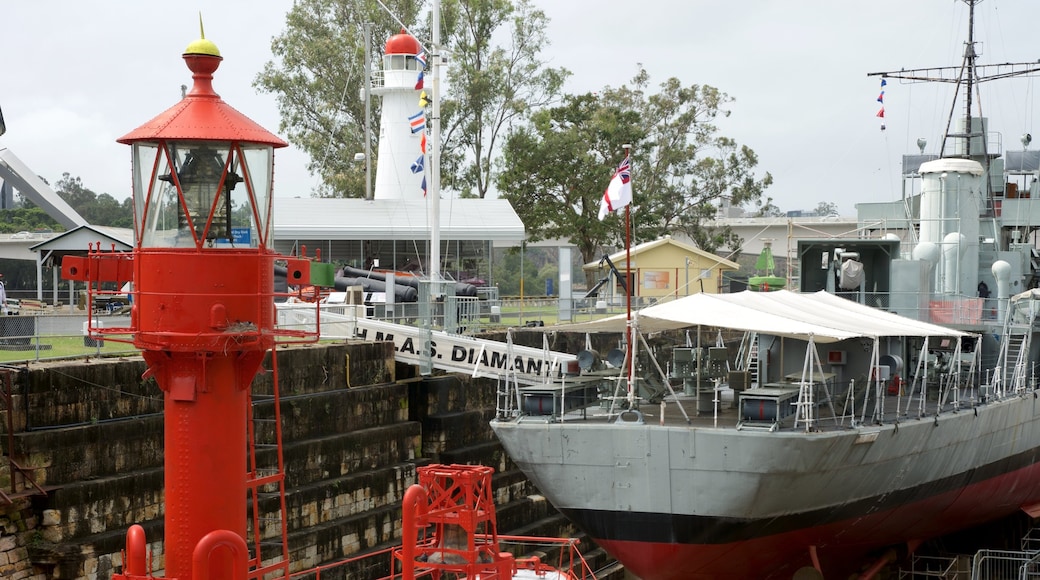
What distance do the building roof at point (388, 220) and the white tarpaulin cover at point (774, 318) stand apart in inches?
881

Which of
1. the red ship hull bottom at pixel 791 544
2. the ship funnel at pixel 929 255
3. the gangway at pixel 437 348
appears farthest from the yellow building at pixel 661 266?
the red ship hull bottom at pixel 791 544

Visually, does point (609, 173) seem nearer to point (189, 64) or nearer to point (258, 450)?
point (258, 450)

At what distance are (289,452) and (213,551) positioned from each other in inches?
444

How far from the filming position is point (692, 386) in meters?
20.3

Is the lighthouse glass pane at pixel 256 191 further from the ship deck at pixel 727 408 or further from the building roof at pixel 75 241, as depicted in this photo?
the building roof at pixel 75 241

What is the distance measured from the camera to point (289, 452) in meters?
19.3

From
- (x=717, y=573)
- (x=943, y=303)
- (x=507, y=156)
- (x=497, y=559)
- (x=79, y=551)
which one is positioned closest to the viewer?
(x=497, y=559)

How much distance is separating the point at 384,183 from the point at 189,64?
36172 mm

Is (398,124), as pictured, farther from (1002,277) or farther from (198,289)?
(198,289)

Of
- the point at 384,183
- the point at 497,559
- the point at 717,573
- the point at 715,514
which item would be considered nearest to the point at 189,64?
the point at 497,559

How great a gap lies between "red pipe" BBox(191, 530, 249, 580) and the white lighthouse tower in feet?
119

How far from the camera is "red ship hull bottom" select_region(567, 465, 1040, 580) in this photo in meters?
16.3

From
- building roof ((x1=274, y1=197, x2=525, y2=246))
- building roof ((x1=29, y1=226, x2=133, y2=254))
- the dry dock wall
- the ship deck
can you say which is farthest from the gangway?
building roof ((x1=274, y1=197, x2=525, y2=246))

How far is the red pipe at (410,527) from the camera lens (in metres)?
10.4
